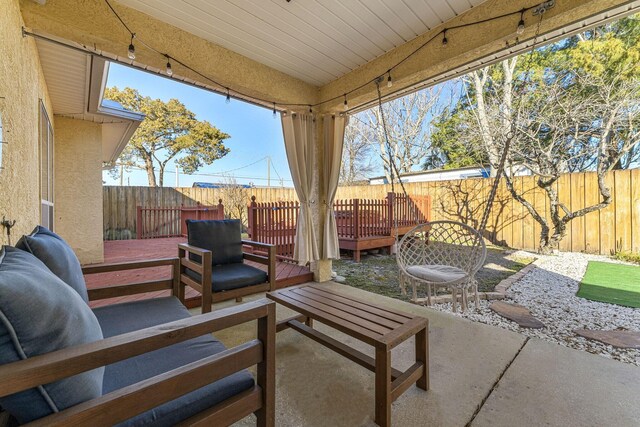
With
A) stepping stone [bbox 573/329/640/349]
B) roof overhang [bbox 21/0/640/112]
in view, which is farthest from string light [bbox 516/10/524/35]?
stepping stone [bbox 573/329/640/349]

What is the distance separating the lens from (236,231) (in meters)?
2.96

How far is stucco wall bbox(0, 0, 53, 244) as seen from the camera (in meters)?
1.54

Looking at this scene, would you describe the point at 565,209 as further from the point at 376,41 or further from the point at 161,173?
the point at 161,173

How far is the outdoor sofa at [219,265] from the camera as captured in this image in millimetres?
2236

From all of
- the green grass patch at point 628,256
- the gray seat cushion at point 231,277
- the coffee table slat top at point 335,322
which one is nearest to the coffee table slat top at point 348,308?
the coffee table slat top at point 335,322

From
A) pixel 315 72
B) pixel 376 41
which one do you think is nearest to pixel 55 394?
pixel 376 41

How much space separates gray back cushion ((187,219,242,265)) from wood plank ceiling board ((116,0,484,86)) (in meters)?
1.79

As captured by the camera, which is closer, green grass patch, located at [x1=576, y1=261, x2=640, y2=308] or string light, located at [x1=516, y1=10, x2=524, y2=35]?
string light, located at [x1=516, y1=10, x2=524, y2=35]

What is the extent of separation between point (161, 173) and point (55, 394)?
546 inches

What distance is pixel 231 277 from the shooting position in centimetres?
243

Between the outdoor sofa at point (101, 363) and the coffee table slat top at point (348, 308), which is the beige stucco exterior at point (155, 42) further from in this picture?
the coffee table slat top at point (348, 308)

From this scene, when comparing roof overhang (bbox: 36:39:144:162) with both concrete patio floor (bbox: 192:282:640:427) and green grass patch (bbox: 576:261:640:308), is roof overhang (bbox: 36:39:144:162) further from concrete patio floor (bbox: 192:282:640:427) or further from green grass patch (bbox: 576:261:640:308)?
green grass patch (bbox: 576:261:640:308)

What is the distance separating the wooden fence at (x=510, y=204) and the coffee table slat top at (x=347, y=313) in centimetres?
611

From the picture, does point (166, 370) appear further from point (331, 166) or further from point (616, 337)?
point (616, 337)
